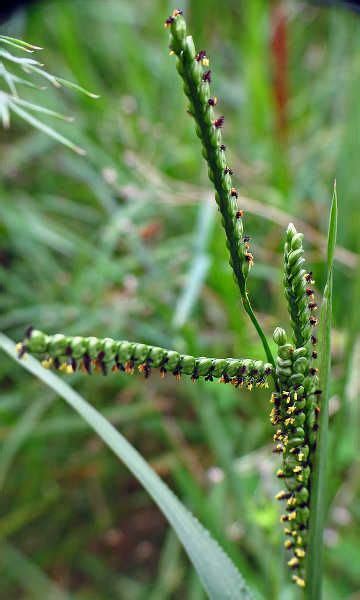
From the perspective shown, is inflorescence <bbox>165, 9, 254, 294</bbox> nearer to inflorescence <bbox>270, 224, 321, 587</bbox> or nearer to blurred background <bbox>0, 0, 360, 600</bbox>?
inflorescence <bbox>270, 224, 321, 587</bbox>

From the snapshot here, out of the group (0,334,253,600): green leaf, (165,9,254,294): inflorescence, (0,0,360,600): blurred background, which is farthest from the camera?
(0,0,360,600): blurred background

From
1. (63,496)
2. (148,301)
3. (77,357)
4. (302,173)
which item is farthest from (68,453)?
(77,357)

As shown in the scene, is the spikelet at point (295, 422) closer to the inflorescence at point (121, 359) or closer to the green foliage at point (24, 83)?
the inflorescence at point (121, 359)

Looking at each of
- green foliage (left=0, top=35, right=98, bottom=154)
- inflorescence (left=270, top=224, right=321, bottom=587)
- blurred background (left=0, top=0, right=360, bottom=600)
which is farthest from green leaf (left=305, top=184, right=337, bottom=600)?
blurred background (left=0, top=0, right=360, bottom=600)

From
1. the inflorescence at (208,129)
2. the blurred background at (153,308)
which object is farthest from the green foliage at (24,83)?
the blurred background at (153,308)

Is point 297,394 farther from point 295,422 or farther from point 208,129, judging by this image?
point 208,129

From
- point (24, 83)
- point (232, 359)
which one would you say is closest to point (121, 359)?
point (232, 359)
